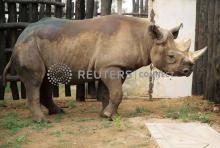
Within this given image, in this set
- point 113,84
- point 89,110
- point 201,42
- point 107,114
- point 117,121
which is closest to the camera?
point 117,121

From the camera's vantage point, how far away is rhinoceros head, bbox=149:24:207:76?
7.10 meters

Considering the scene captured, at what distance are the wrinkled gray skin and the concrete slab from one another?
96cm

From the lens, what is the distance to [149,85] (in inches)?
398

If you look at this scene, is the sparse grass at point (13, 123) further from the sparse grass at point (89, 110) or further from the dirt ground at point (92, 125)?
the sparse grass at point (89, 110)

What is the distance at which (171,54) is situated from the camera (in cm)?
714

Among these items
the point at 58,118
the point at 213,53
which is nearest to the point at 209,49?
the point at 213,53

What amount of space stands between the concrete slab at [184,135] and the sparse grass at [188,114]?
0.36 meters

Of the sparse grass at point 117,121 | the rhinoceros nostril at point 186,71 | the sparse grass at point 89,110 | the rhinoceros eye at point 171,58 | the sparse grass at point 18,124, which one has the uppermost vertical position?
the rhinoceros eye at point 171,58

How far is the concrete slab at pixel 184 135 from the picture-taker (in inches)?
220

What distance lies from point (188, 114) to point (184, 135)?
1.56 m

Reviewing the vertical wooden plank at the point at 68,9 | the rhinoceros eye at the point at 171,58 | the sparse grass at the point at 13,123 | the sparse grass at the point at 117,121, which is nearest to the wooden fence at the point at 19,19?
the vertical wooden plank at the point at 68,9

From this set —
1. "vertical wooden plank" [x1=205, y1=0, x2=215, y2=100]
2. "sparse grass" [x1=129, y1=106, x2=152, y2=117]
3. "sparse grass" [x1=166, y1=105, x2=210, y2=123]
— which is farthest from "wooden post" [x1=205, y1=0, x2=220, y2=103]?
"sparse grass" [x1=129, y1=106, x2=152, y2=117]

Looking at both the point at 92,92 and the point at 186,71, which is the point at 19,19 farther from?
the point at 186,71

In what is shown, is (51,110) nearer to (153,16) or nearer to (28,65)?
(28,65)
